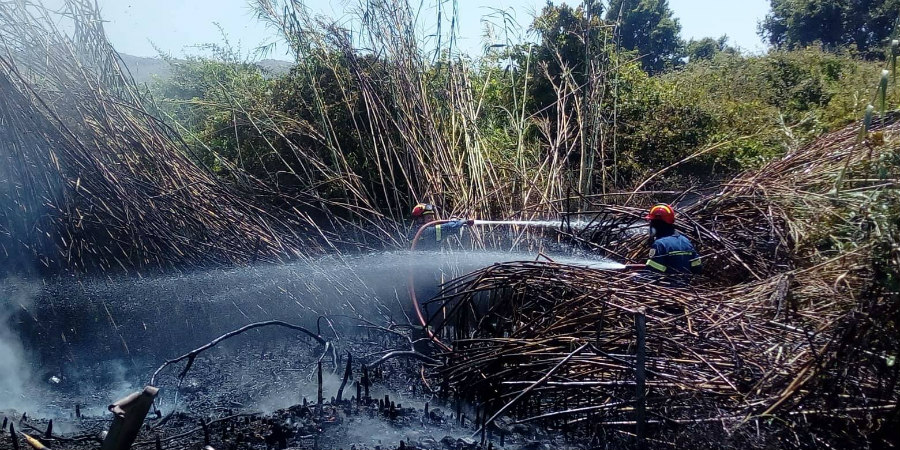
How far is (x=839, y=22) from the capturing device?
26453 mm

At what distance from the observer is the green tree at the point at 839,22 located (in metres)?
24.6

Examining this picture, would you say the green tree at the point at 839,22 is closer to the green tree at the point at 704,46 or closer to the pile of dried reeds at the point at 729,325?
the green tree at the point at 704,46

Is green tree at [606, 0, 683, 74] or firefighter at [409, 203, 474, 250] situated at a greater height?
green tree at [606, 0, 683, 74]

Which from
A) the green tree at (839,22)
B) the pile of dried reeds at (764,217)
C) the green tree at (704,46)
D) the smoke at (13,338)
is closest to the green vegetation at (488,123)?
the pile of dried reeds at (764,217)

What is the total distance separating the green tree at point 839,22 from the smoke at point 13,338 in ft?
76.4

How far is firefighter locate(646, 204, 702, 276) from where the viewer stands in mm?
6289

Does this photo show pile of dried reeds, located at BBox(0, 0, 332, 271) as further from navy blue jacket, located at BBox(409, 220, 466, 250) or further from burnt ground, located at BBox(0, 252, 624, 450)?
navy blue jacket, located at BBox(409, 220, 466, 250)

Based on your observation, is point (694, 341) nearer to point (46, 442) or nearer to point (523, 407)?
point (523, 407)

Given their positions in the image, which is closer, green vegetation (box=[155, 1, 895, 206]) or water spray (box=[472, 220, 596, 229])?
water spray (box=[472, 220, 596, 229])

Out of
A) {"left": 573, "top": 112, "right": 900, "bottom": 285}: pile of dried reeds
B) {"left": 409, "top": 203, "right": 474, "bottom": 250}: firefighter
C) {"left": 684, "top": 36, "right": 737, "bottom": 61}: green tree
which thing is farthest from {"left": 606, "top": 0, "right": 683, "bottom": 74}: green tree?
{"left": 409, "top": 203, "right": 474, "bottom": 250}: firefighter

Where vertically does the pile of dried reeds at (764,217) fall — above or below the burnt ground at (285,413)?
above

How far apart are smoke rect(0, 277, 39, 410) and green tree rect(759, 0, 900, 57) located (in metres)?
23.3

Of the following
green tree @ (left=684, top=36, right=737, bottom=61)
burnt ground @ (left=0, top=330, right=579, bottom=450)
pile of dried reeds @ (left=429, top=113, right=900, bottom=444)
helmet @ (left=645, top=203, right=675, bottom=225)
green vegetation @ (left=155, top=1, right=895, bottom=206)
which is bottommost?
burnt ground @ (left=0, top=330, right=579, bottom=450)

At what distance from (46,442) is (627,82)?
1019 cm
